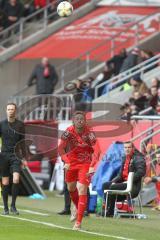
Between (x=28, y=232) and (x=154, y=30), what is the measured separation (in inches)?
743

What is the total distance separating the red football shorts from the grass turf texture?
2.43 ft

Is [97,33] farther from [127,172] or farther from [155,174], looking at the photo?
[127,172]

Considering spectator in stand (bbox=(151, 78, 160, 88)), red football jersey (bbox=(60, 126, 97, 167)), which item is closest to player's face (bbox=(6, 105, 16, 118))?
red football jersey (bbox=(60, 126, 97, 167))

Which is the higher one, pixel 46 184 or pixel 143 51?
pixel 143 51

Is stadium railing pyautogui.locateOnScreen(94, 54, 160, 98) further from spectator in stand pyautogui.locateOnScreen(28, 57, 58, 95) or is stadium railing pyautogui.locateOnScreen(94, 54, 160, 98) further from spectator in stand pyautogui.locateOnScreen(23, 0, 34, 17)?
spectator in stand pyautogui.locateOnScreen(23, 0, 34, 17)

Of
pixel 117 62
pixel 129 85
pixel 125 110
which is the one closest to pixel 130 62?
pixel 117 62

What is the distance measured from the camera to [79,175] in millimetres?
16547

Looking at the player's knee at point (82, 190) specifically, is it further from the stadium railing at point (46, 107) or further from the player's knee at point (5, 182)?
the stadium railing at point (46, 107)

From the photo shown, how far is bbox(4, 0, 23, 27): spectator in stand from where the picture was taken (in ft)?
115

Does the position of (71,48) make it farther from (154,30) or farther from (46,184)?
(46,184)

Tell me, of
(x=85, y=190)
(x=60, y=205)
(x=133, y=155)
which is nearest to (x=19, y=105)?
(x=60, y=205)

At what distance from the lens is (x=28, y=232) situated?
1534cm

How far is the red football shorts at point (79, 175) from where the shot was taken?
16438mm

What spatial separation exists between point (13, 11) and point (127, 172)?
52.9 feet
